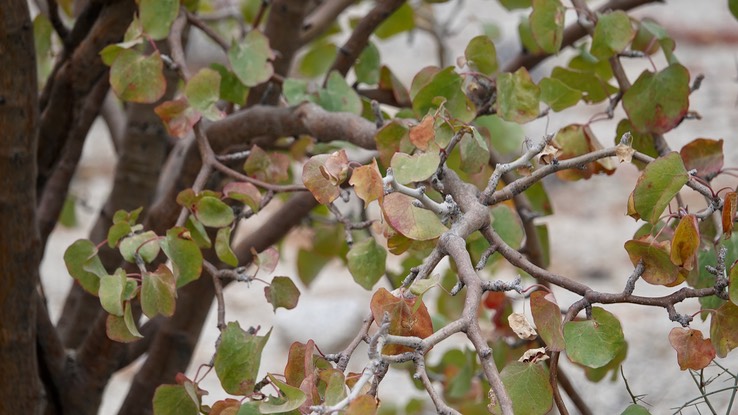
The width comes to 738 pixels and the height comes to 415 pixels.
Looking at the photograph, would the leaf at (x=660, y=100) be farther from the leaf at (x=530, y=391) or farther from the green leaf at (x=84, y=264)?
the green leaf at (x=84, y=264)

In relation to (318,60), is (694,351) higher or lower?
higher

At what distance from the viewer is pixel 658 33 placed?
77 centimetres

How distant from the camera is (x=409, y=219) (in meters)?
0.47

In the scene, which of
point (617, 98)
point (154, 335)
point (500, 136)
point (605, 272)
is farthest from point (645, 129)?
point (605, 272)

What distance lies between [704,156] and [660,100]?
6cm

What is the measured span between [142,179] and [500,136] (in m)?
0.44

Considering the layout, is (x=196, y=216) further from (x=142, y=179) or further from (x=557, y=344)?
(x=142, y=179)

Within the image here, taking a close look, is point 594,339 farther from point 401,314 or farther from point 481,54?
point 481,54

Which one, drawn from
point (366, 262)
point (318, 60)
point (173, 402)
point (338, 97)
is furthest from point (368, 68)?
point (173, 402)

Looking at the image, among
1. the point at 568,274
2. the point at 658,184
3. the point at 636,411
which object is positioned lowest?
the point at 568,274

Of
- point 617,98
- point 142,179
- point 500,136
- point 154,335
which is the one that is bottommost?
point 154,335

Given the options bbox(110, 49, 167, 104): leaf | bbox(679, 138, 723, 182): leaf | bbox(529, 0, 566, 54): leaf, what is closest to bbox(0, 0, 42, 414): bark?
bbox(110, 49, 167, 104): leaf

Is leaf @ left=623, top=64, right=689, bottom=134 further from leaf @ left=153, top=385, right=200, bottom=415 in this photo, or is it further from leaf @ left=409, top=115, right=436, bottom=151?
leaf @ left=153, top=385, right=200, bottom=415

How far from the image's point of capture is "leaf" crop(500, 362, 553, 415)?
1.56 ft
